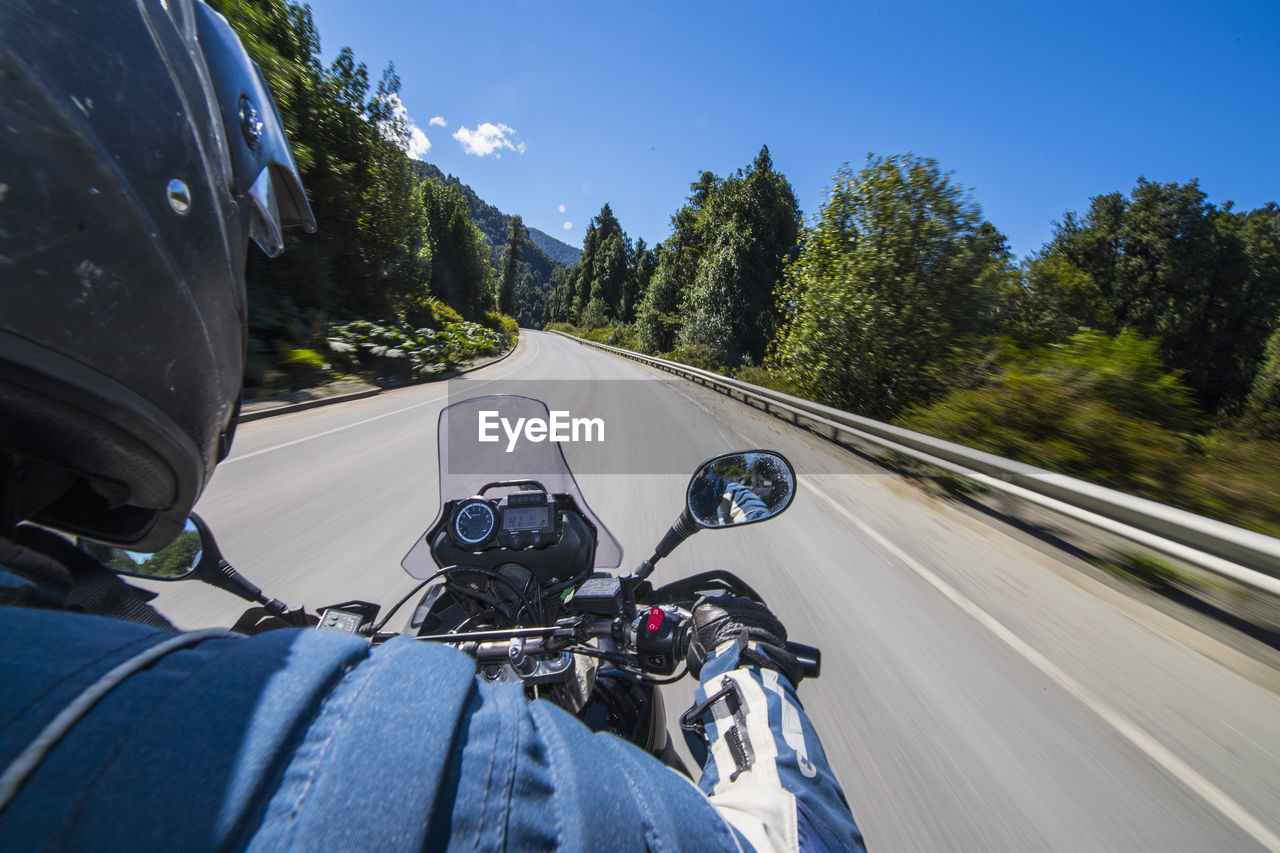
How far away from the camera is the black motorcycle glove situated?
4.16ft

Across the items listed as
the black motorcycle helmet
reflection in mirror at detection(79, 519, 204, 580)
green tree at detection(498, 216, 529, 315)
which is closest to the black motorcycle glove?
the black motorcycle helmet

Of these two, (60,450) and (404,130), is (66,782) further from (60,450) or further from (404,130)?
(404,130)

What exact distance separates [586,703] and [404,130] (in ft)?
71.7

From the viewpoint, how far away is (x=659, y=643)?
135 cm

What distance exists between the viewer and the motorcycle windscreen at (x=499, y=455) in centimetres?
213

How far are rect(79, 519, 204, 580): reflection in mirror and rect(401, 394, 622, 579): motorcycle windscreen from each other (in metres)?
0.77

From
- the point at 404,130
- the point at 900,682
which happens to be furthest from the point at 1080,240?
the point at 900,682

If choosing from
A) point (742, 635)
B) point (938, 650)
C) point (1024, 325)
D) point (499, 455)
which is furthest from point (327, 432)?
point (1024, 325)

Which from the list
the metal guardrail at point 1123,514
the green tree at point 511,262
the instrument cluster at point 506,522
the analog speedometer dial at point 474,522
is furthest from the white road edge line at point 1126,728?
the green tree at point 511,262

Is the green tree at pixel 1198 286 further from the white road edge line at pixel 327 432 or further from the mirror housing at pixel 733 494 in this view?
the mirror housing at pixel 733 494

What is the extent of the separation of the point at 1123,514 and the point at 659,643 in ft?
15.1

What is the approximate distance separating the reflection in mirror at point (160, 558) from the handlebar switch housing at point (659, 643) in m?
1.30

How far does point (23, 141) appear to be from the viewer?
875 mm

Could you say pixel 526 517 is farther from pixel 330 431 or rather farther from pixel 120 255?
pixel 330 431
